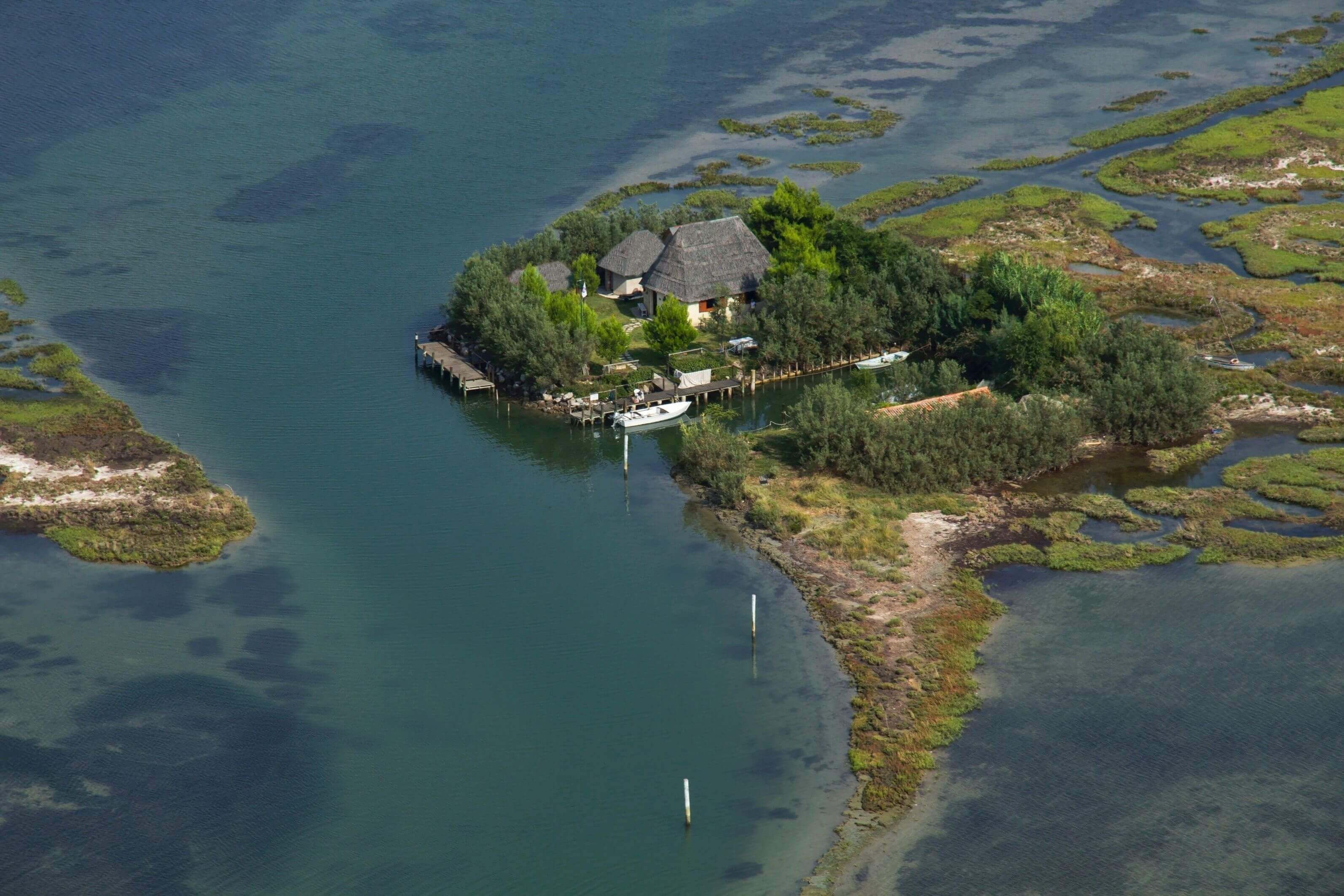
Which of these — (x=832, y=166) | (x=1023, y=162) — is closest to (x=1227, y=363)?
(x=1023, y=162)

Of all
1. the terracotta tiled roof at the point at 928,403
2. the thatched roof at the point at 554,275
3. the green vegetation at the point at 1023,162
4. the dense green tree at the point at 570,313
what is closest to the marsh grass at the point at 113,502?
the dense green tree at the point at 570,313

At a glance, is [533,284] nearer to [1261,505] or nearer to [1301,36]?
[1261,505]

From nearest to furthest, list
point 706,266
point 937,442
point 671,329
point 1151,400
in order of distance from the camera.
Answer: point 937,442
point 1151,400
point 671,329
point 706,266

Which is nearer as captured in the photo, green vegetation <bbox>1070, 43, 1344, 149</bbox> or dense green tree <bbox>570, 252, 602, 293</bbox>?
dense green tree <bbox>570, 252, 602, 293</bbox>

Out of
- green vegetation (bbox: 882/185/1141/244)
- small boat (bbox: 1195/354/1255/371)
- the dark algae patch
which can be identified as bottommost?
the dark algae patch

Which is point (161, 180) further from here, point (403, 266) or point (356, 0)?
point (356, 0)

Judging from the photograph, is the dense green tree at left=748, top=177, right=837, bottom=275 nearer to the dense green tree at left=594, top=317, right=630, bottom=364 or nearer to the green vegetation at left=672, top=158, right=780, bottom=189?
the dense green tree at left=594, top=317, right=630, bottom=364

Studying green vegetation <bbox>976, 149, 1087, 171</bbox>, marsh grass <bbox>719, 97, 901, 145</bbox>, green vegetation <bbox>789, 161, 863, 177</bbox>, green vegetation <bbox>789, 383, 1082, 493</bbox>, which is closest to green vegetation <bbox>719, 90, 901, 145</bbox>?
marsh grass <bbox>719, 97, 901, 145</bbox>
